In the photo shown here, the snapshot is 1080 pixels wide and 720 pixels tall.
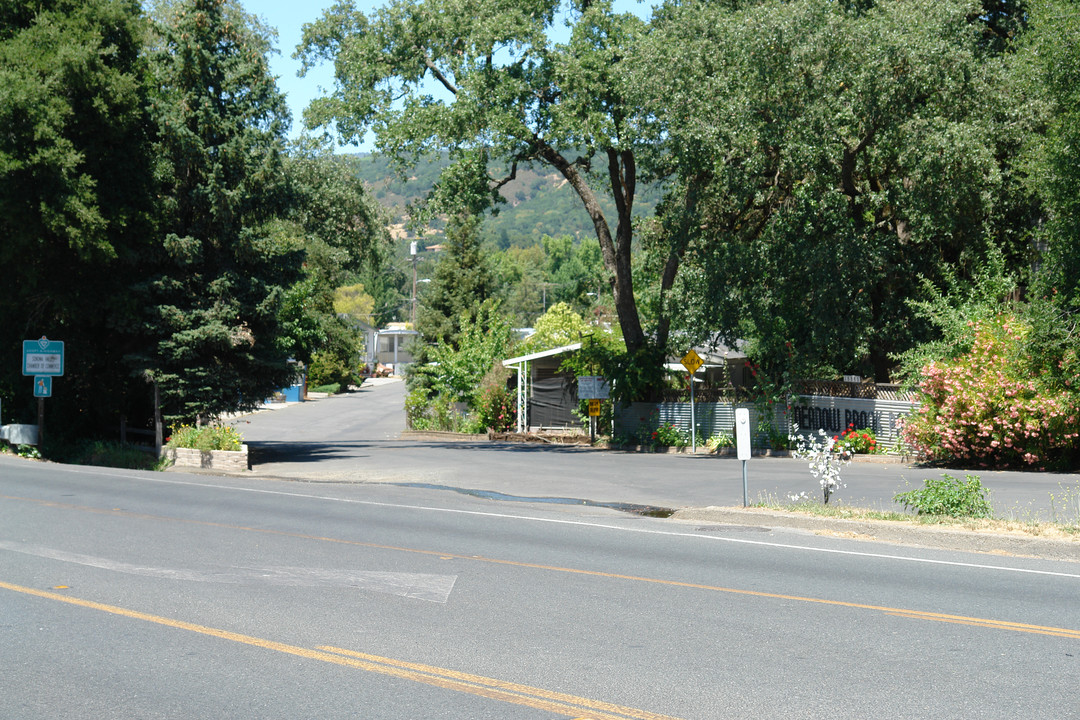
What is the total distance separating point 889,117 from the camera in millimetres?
24188

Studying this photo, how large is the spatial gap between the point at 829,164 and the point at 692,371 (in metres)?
7.04

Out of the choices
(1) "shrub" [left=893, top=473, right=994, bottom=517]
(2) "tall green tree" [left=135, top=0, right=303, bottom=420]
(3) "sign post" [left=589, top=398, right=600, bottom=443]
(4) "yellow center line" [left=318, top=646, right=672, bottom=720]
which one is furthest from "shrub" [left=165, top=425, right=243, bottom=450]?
(4) "yellow center line" [left=318, top=646, right=672, bottom=720]

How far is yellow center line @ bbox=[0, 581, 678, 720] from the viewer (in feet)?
18.2

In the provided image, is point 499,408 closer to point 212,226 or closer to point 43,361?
point 212,226

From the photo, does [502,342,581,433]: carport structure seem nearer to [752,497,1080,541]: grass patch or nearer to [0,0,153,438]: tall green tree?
[0,0,153,438]: tall green tree

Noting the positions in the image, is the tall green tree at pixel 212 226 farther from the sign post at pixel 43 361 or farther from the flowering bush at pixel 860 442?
the flowering bush at pixel 860 442

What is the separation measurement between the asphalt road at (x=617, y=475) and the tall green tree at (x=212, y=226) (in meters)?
2.83

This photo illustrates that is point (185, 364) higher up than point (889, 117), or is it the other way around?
point (889, 117)

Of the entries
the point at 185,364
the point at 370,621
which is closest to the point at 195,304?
the point at 185,364

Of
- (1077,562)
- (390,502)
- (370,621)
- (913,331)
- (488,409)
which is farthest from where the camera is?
(488,409)

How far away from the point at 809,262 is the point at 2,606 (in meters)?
21.5

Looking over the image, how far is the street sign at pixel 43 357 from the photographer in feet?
81.1

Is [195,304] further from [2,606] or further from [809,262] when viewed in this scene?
[2,606]

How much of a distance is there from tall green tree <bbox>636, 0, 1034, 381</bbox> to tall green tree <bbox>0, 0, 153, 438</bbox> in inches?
539
